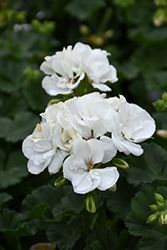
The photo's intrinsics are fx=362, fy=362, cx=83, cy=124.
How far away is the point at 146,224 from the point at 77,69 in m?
0.54

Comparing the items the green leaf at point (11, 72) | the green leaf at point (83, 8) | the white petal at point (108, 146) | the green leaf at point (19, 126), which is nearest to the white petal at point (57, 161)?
the white petal at point (108, 146)

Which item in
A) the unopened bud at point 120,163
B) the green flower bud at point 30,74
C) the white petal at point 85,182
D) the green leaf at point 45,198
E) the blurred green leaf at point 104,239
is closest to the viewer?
the white petal at point 85,182

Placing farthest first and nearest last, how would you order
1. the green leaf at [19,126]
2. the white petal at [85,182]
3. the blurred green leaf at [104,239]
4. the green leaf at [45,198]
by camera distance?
the green leaf at [19,126], the green leaf at [45,198], the blurred green leaf at [104,239], the white petal at [85,182]

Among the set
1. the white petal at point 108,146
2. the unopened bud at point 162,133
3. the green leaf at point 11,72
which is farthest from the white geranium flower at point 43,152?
the green leaf at point 11,72

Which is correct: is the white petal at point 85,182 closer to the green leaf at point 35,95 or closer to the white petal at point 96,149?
the white petal at point 96,149

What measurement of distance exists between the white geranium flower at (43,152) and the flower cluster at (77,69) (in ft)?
0.80

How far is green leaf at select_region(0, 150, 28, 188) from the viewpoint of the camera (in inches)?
57.9

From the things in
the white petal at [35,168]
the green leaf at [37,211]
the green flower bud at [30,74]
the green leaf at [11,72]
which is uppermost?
the green leaf at [11,72]

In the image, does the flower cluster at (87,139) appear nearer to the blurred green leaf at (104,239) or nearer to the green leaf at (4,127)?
the blurred green leaf at (104,239)

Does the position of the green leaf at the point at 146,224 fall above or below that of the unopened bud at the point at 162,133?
below

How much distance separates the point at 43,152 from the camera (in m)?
1.02

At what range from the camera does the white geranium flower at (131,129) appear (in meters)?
0.95

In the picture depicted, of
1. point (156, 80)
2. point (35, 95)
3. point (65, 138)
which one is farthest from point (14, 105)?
point (65, 138)

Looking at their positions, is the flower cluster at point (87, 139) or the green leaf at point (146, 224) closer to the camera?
the flower cluster at point (87, 139)
